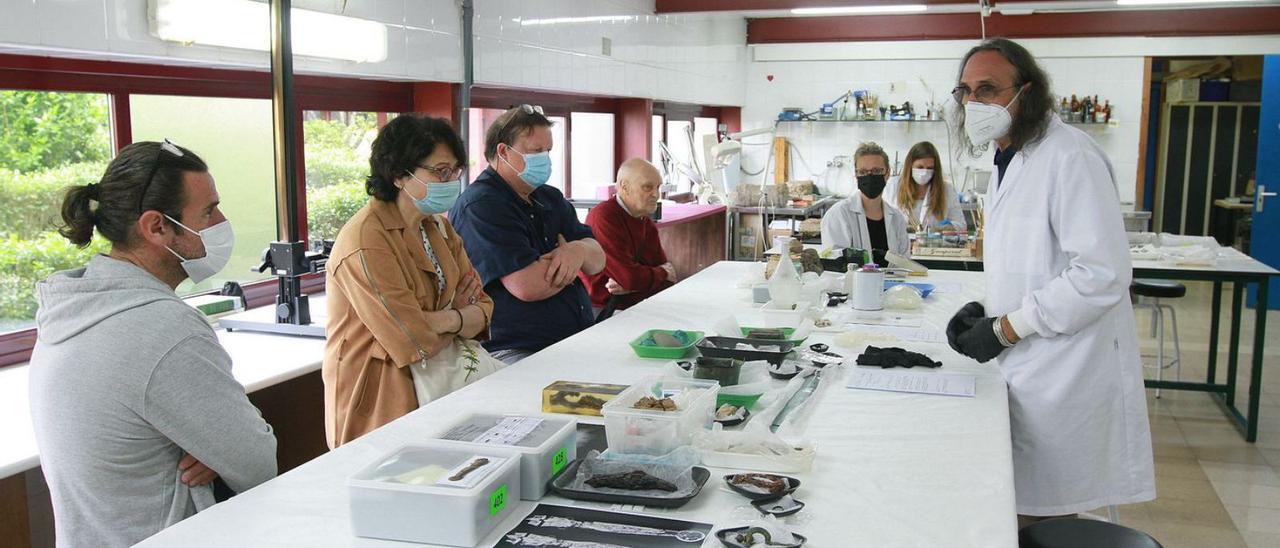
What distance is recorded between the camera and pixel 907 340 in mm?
3021

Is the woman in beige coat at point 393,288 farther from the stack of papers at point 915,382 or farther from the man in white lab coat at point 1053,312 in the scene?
the man in white lab coat at point 1053,312

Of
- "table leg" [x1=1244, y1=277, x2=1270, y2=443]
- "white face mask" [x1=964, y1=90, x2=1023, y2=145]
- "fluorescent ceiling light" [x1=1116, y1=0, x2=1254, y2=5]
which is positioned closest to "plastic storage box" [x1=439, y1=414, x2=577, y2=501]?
"white face mask" [x1=964, y1=90, x2=1023, y2=145]

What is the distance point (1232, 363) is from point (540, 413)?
4.29 metres

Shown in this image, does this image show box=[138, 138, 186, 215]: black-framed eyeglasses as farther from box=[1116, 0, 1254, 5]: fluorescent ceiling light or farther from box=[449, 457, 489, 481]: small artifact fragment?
box=[1116, 0, 1254, 5]: fluorescent ceiling light

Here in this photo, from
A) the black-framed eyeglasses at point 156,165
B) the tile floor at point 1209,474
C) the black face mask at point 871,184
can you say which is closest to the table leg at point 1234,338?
the tile floor at point 1209,474

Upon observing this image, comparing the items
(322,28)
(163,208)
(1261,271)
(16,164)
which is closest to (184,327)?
(163,208)

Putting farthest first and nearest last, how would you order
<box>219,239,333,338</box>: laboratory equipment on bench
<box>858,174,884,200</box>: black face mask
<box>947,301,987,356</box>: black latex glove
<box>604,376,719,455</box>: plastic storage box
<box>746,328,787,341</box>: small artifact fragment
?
<box>858,174,884,200</box>: black face mask, <box>219,239,333,338</box>: laboratory equipment on bench, <box>746,328,787,341</box>: small artifact fragment, <box>947,301,987,356</box>: black latex glove, <box>604,376,719,455</box>: plastic storage box

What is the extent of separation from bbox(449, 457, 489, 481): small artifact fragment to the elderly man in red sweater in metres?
2.57

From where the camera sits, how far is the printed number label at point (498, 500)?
5.16ft

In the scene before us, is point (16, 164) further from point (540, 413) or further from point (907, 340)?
point (907, 340)

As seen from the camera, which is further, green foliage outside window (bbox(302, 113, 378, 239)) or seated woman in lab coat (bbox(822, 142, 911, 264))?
seated woman in lab coat (bbox(822, 142, 911, 264))

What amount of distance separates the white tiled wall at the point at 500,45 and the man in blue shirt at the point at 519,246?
908 millimetres

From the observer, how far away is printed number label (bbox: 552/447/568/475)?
177 cm

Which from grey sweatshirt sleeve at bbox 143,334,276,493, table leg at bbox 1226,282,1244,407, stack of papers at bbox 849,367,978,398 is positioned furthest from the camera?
table leg at bbox 1226,282,1244,407
